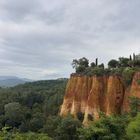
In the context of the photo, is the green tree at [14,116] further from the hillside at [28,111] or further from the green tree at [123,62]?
the green tree at [123,62]

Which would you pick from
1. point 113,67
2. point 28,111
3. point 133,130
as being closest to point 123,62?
point 113,67

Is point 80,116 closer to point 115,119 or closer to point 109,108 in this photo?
point 109,108

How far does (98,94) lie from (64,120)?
657 centimetres

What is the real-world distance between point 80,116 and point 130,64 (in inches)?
364

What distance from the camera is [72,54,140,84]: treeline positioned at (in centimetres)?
4531

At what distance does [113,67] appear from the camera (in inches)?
1984

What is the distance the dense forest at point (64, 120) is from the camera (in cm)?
2805

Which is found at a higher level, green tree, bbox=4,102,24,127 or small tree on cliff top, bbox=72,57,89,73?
small tree on cliff top, bbox=72,57,89,73

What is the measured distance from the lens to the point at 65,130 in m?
42.7

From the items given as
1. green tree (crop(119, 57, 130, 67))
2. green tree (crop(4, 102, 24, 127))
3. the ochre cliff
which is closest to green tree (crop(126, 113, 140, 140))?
the ochre cliff

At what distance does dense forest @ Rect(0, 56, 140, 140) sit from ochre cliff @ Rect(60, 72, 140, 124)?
37.5 inches

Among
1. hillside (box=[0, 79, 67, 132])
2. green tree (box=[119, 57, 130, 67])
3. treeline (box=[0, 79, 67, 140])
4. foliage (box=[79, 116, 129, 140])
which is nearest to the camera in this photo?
foliage (box=[79, 116, 129, 140])

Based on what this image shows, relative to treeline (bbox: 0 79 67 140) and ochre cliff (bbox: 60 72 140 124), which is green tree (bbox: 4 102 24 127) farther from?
ochre cliff (bbox: 60 72 140 124)

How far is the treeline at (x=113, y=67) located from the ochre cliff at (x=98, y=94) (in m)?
0.61
